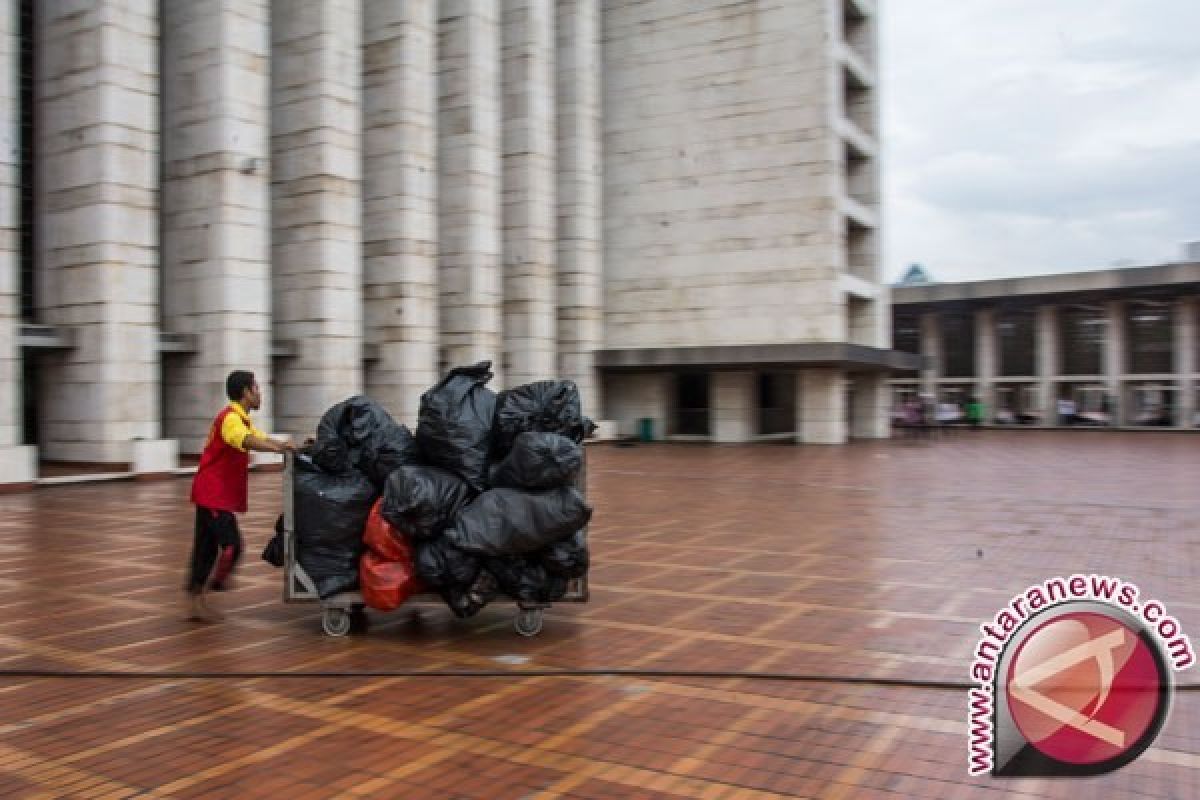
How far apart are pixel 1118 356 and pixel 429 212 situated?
30.3 m

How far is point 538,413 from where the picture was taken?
6.35 meters

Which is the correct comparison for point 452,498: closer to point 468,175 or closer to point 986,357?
point 468,175

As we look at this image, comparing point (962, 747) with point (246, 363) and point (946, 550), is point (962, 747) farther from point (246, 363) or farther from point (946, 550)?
point (246, 363)

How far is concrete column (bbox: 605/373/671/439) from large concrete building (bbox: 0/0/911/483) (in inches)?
3.9

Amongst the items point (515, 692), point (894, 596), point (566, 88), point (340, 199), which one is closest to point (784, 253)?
point (566, 88)

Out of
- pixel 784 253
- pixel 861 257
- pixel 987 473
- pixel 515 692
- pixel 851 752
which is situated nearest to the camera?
pixel 851 752

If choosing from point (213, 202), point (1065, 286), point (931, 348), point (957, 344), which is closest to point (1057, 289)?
point (1065, 286)

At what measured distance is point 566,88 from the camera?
101 feet

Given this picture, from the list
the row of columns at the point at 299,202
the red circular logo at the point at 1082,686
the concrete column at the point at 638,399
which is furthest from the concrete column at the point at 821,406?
the red circular logo at the point at 1082,686

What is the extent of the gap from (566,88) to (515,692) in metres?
27.8

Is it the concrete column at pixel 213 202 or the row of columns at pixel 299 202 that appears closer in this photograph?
the row of columns at pixel 299 202

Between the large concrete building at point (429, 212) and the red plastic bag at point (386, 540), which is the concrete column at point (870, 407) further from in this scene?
the red plastic bag at point (386, 540)

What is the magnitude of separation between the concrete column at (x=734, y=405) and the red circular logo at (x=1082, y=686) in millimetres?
27312

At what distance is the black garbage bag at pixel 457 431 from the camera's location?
627 centimetres
